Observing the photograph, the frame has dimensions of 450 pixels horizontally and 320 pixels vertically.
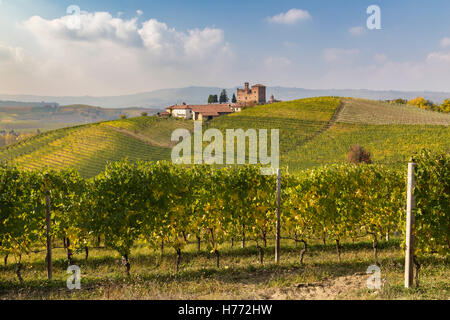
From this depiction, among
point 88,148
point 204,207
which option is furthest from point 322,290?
point 88,148

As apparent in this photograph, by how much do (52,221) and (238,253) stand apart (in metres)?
7.79

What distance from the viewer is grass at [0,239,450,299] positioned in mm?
7668

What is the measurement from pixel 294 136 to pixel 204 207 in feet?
186

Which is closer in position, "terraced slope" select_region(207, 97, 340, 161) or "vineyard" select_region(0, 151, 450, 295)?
"vineyard" select_region(0, 151, 450, 295)

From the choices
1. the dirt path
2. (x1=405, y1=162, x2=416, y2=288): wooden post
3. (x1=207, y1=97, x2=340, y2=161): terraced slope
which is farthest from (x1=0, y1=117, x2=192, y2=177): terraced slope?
(x1=405, y1=162, x2=416, y2=288): wooden post

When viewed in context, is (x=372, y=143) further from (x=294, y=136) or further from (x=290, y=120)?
(x=290, y=120)

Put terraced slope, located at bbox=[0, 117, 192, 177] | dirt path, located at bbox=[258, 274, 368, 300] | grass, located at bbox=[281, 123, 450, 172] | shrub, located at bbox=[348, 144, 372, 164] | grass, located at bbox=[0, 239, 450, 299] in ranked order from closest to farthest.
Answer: dirt path, located at bbox=[258, 274, 368, 300] → grass, located at bbox=[0, 239, 450, 299] → shrub, located at bbox=[348, 144, 372, 164] → grass, located at bbox=[281, 123, 450, 172] → terraced slope, located at bbox=[0, 117, 192, 177]

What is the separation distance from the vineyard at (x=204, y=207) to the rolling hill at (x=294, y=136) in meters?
35.2

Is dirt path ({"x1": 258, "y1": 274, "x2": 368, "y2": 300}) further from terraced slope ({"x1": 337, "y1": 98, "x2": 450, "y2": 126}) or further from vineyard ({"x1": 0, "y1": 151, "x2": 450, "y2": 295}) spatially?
terraced slope ({"x1": 337, "y1": 98, "x2": 450, "y2": 126})

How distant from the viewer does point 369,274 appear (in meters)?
9.61

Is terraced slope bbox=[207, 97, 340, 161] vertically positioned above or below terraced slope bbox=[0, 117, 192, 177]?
above

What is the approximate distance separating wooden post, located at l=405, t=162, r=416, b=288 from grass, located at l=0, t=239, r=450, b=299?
0.36 metres
